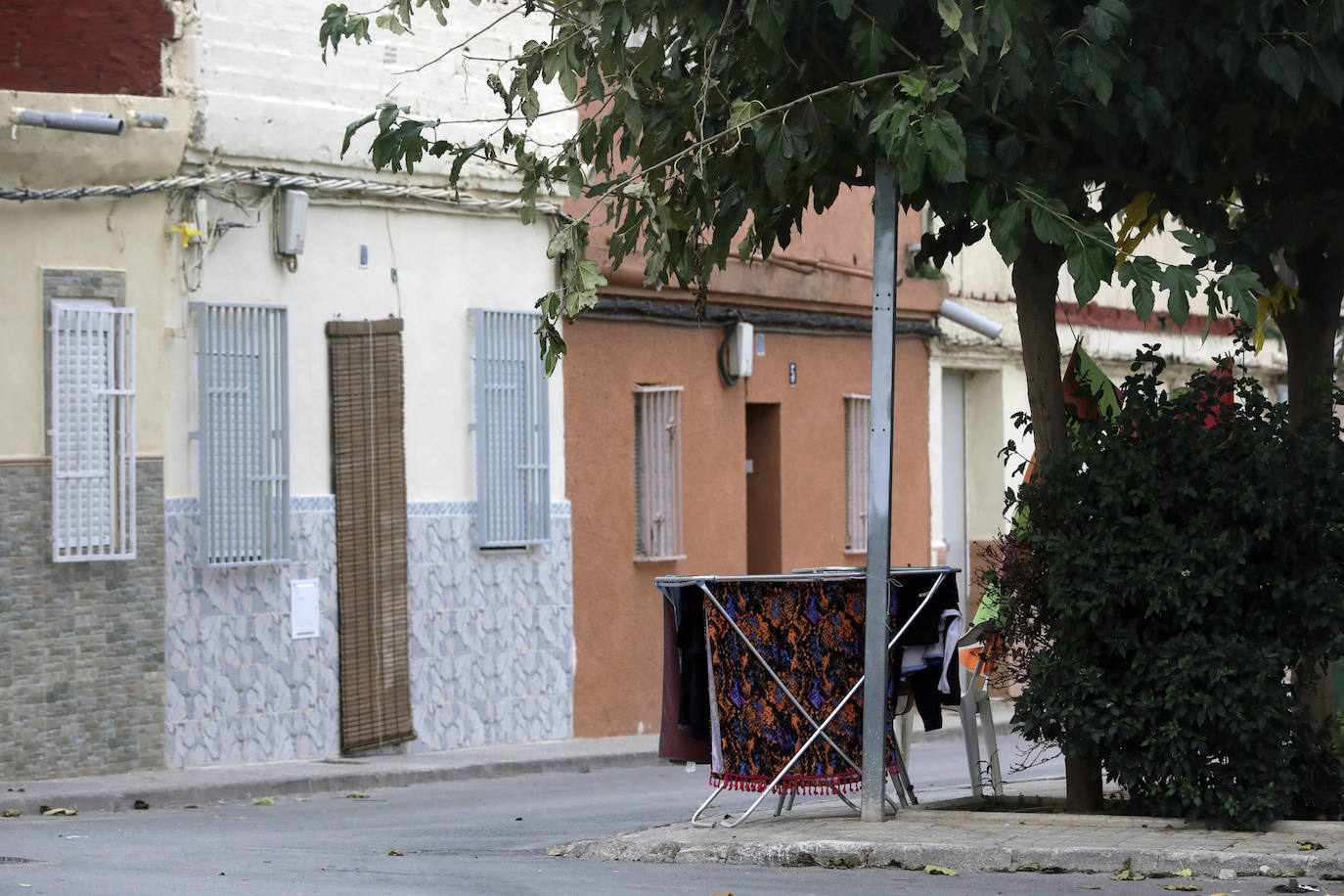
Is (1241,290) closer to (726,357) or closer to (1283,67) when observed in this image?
(1283,67)

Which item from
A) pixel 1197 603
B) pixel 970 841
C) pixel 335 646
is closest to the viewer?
pixel 970 841

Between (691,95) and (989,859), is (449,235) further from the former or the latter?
(989,859)

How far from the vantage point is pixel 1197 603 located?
27.9 feet

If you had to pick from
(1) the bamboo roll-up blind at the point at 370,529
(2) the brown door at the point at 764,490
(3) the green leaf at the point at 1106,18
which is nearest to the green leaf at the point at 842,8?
(3) the green leaf at the point at 1106,18

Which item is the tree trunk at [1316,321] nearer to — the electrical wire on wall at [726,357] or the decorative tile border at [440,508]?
the decorative tile border at [440,508]

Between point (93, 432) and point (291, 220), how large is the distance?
231cm

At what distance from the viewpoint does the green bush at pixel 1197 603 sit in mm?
8445

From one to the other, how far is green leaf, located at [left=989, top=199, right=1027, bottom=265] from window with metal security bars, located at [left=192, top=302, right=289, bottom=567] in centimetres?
746

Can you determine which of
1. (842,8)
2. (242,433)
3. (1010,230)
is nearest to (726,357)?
(242,433)

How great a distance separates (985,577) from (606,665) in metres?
8.20

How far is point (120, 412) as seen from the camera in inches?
526

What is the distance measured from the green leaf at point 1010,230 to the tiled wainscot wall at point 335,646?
7589 millimetres

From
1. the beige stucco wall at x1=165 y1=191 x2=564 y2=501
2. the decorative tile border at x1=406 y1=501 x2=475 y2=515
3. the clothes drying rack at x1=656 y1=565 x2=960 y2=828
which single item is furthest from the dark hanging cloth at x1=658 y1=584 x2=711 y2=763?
the decorative tile border at x1=406 y1=501 x2=475 y2=515

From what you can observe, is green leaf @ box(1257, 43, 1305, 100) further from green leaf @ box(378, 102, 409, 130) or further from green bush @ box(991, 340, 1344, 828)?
green leaf @ box(378, 102, 409, 130)
